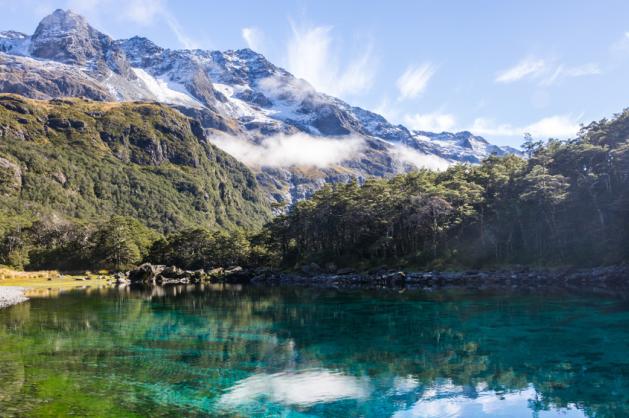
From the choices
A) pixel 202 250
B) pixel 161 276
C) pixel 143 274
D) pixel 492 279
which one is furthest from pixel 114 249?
pixel 492 279

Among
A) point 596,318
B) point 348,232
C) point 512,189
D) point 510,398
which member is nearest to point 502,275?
point 512,189

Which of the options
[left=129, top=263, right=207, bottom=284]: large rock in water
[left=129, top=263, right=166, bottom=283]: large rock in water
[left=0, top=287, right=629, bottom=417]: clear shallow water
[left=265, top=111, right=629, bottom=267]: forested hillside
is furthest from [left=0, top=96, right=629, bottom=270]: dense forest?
[left=0, top=287, right=629, bottom=417]: clear shallow water

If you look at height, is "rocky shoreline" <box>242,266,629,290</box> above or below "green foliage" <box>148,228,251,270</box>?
below

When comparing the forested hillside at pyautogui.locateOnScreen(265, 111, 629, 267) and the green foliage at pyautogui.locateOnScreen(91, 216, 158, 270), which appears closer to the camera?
the forested hillside at pyautogui.locateOnScreen(265, 111, 629, 267)

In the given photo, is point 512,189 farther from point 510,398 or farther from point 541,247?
point 510,398

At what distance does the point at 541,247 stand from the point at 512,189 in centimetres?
1215

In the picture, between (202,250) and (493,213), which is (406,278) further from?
(202,250)

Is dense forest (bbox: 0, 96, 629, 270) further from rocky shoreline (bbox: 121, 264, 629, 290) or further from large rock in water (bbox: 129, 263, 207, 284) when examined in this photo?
large rock in water (bbox: 129, 263, 207, 284)

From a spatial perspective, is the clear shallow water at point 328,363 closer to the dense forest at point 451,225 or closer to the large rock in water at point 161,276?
the dense forest at point 451,225

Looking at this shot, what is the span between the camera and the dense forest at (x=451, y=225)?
75.1 metres

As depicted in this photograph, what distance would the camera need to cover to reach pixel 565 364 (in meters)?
22.4

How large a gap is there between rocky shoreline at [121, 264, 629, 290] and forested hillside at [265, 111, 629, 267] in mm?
5449

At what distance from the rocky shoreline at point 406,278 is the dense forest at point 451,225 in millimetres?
5211

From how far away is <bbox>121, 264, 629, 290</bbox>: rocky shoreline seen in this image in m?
63.0
